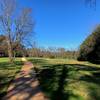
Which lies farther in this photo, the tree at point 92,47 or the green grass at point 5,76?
the tree at point 92,47

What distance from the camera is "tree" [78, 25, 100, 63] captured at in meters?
36.8

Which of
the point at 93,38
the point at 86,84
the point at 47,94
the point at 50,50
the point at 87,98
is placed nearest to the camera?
the point at 87,98

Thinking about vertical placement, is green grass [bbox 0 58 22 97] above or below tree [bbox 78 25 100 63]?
below

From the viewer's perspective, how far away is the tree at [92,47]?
36781mm

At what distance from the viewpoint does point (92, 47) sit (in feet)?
124

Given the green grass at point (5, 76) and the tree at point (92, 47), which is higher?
the tree at point (92, 47)

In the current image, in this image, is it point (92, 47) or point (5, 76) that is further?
point (92, 47)

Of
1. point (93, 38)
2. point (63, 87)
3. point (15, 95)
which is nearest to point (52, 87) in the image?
point (63, 87)

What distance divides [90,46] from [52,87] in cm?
2652

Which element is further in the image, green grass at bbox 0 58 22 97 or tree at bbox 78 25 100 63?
tree at bbox 78 25 100 63

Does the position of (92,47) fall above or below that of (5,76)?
above

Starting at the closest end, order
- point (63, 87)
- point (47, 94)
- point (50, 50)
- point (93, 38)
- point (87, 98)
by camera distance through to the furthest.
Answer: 1. point (87, 98)
2. point (47, 94)
3. point (63, 87)
4. point (93, 38)
5. point (50, 50)

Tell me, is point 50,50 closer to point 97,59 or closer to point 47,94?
point 97,59

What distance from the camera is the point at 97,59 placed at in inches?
1490
